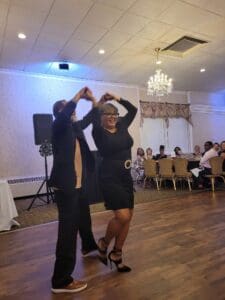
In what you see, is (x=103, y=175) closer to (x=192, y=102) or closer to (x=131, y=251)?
(x=131, y=251)

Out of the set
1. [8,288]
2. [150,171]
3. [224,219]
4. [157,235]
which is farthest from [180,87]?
[8,288]

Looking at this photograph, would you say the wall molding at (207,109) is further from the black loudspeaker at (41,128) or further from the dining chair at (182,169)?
the black loudspeaker at (41,128)

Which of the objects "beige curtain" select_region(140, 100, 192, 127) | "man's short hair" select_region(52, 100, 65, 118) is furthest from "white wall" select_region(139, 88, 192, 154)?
"man's short hair" select_region(52, 100, 65, 118)

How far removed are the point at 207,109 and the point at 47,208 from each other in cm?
776

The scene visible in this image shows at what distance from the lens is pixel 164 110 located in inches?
344

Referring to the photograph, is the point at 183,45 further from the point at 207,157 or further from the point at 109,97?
the point at 109,97

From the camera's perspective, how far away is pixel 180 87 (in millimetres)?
8750

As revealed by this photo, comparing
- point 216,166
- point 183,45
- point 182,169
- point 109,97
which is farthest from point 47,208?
point 183,45

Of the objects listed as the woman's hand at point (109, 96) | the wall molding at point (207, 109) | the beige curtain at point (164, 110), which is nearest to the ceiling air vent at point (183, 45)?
the beige curtain at point (164, 110)

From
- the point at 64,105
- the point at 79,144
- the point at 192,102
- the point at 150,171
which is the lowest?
the point at 150,171

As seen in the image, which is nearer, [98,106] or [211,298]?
[211,298]

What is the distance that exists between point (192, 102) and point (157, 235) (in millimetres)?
7574

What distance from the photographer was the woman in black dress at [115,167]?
204 centimetres

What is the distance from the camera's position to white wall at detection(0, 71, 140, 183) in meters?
6.06
